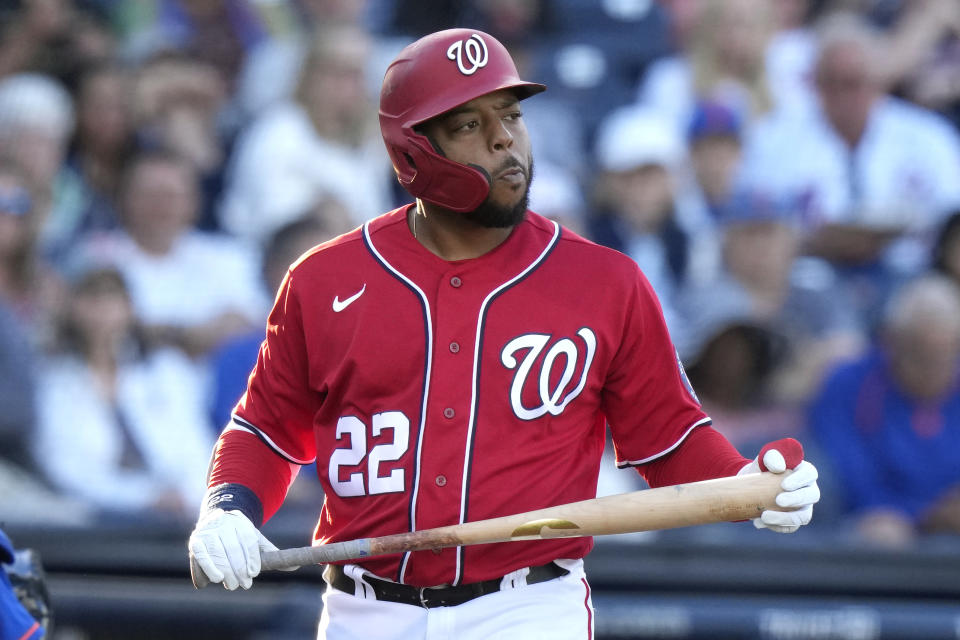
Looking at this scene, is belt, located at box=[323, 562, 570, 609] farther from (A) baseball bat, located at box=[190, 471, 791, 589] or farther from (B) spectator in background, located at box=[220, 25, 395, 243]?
(B) spectator in background, located at box=[220, 25, 395, 243]

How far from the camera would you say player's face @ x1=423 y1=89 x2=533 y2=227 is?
2.36 meters

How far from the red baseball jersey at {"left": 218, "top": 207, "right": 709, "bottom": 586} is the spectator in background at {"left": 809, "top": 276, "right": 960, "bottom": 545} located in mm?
2579

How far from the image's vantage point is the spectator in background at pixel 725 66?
5.71 metres

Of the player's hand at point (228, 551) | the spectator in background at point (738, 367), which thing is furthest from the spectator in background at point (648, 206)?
the player's hand at point (228, 551)

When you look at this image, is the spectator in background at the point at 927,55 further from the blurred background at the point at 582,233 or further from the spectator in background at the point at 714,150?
the spectator in background at the point at 714,150

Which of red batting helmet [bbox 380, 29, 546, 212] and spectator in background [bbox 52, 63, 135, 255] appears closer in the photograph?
red batting helmet [bbox 380, 29, 546, 212]

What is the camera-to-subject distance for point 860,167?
18.3ft

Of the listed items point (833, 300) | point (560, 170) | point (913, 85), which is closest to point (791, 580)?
point (833, 300)

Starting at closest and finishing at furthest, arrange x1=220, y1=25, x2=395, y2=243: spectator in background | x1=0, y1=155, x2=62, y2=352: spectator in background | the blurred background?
the blurred background < x1=0, y1=155, x2=62, y2=352: spectator in background < x1=220, y1=25, x2=395, y2=243: spectator in background

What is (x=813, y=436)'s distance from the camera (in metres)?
4.88

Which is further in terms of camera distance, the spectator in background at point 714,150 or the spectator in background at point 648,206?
the spectator in background at point 714,150

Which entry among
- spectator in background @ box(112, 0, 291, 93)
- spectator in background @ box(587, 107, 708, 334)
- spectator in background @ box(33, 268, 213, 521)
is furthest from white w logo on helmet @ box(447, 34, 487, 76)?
spectator in background @ box(112, 0, 291, 93)

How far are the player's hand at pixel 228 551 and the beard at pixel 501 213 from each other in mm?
701

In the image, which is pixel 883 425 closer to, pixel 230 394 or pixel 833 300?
pixel 833 300
